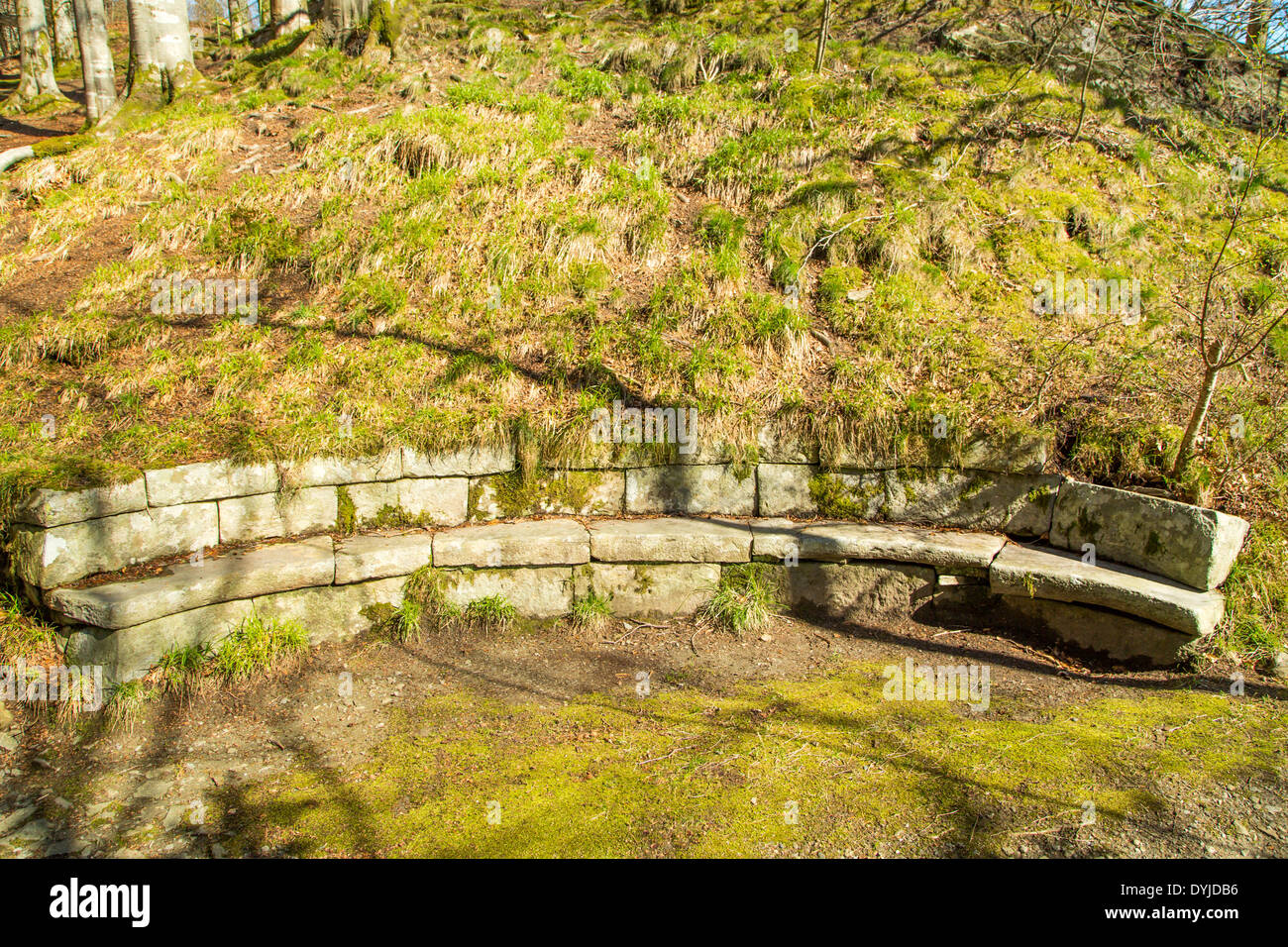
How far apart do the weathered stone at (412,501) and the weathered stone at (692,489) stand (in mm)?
1135

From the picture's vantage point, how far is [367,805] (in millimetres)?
3324

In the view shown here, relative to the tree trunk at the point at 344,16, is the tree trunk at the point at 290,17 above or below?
above

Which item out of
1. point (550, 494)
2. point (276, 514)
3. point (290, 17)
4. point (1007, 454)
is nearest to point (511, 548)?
point (550, 494)

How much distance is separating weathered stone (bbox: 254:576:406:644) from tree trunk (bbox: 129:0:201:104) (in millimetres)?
7051

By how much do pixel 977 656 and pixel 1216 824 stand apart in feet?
5.14

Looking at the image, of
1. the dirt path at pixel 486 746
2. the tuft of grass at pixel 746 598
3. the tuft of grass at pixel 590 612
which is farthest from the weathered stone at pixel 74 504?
the tuft of grass at pixel 746 598

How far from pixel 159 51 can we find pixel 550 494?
24.9 ft

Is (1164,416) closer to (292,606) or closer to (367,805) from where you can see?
(367,805)

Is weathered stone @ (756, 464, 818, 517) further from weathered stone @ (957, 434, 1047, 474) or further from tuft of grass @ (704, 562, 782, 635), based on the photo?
weathered stone @ (957, 434, 1047, 474)

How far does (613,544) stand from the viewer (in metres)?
4.84

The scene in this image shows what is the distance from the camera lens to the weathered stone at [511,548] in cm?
472

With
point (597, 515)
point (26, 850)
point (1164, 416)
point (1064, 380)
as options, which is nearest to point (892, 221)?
point (1064, 380)
